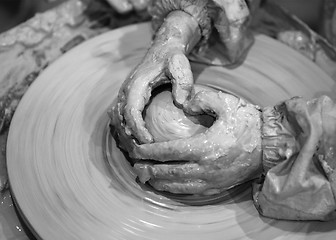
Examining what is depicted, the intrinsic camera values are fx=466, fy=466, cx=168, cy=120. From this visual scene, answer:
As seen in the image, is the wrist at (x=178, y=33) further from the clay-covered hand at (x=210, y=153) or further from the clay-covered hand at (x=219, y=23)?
the clay-covered hand at (x=210, y=153)

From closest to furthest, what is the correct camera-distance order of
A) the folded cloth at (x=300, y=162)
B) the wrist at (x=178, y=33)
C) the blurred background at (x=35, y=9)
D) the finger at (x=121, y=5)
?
the folded cloth at (x=300, y=162) → the wrist at (x=178, y=33) → the finger at (x=121, y=5) → the blurred background at (x=35, y=9)

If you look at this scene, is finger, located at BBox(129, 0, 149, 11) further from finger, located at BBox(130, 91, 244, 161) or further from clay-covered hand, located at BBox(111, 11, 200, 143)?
finger, located at BBox(130, 91, 244, 161)

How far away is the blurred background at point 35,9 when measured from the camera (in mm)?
3324

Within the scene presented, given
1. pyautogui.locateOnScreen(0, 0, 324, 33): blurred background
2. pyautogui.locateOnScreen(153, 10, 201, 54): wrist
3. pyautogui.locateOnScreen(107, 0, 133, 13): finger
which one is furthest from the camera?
pyautogui.locateOnScreen(0, 0, 324, 33): blurred background

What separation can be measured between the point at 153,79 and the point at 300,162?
0.63 meters

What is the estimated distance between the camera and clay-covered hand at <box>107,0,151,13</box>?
2.47m

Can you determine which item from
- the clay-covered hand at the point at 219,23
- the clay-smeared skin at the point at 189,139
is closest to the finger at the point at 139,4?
the clay-covered hand at the point at 219,23

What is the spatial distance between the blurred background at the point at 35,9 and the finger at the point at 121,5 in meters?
1.06

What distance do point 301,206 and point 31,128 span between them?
44.0 inches

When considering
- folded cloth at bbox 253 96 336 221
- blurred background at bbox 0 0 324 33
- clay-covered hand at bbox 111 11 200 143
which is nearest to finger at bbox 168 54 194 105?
clay-covered hand at bbox 111 11 200 143

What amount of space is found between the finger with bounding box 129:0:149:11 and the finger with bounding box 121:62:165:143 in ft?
2.47

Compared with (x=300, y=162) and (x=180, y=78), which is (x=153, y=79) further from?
(x=300, y=162)

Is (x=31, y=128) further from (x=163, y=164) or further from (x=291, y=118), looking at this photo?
(x=291, y=118)

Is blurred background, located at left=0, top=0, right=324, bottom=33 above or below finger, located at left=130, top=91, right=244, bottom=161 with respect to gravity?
below
